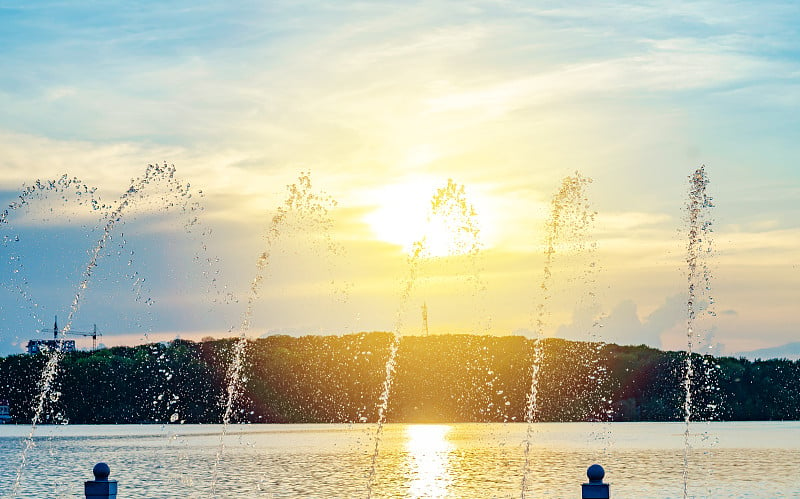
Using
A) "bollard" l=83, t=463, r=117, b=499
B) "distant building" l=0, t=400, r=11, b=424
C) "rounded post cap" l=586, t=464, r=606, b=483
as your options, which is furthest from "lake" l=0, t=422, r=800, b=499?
"distant building" l=0, t=400, r=11, b=424

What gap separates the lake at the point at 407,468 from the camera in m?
51.5

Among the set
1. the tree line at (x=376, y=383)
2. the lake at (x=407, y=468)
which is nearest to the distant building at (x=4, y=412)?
the tree line at (x=376, y=383)

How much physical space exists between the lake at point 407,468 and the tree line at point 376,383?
2066 inches

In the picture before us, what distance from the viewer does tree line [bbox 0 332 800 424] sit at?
159625mm

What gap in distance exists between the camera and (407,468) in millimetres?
69375

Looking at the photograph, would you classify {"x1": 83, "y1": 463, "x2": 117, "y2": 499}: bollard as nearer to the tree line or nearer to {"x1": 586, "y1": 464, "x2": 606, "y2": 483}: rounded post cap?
{"x1": 586, "y1": 464, "x2": 606, "y2": 483}: rounded post cap

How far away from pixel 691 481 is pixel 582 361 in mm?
111493

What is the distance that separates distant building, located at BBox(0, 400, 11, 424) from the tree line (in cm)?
423

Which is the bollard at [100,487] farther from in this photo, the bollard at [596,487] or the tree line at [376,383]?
the tree line at [376,383]

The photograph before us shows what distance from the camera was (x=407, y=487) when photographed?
54750mm

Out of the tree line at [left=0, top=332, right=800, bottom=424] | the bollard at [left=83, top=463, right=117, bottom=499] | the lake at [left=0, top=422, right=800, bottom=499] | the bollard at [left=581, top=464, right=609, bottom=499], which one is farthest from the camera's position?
the tree line at [left=0, top=332, right=800, bottom=424]

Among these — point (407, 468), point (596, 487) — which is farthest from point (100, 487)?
point (407, 468)

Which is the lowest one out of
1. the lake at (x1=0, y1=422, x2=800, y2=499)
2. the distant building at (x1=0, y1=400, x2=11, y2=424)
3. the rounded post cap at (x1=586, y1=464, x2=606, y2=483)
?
the lake at (x1=0, y1=422, x2=800, y2=499)

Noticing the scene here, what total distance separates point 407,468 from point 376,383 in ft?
310
